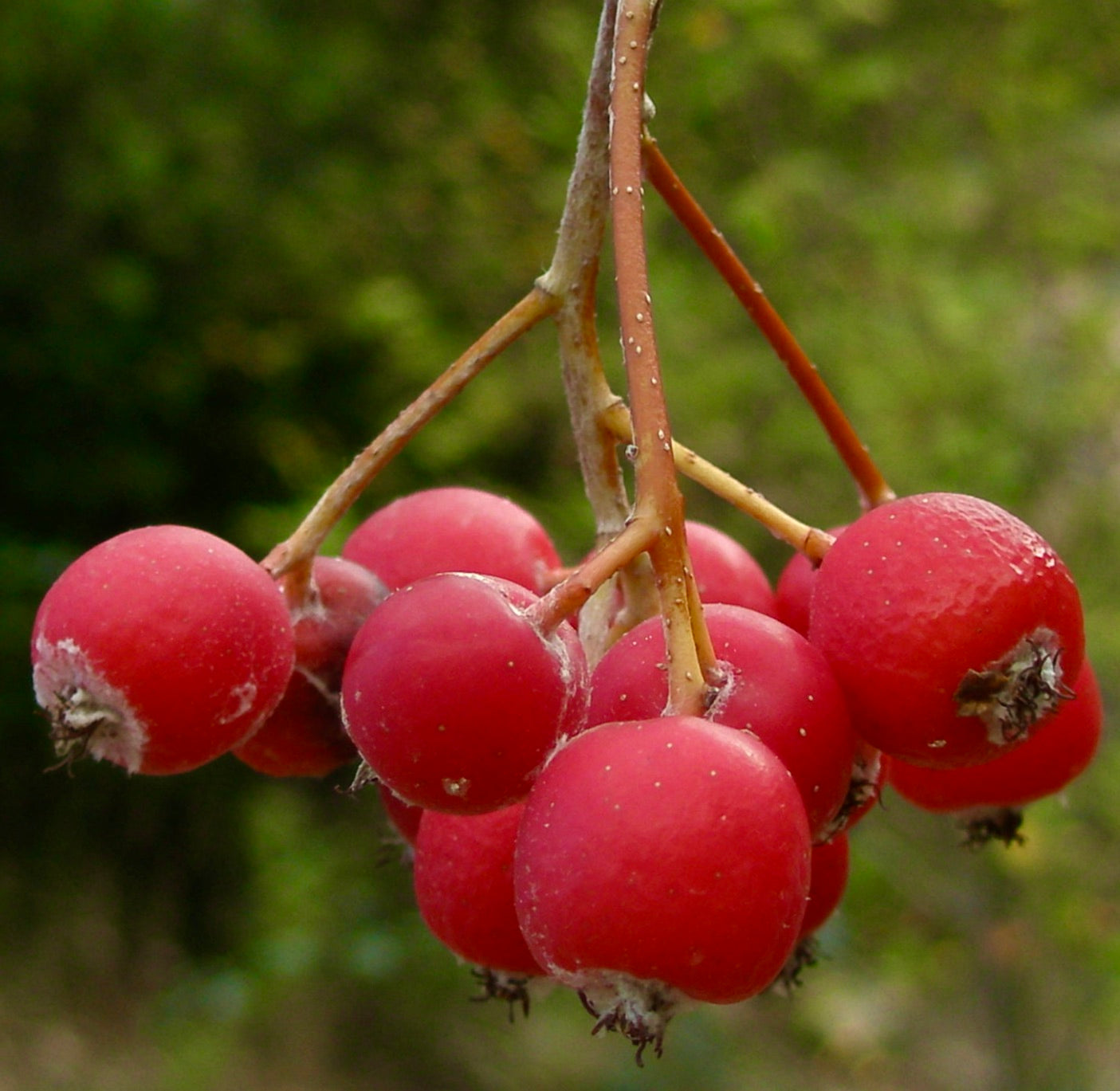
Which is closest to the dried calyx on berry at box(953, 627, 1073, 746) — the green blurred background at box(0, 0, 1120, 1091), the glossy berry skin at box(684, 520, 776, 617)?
the glossy berry skin at box(684, 520, 776, 617)

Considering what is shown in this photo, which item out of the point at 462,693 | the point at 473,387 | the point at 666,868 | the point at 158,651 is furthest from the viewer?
the point at 473,387

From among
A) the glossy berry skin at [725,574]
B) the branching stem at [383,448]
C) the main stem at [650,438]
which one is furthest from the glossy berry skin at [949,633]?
the branching stem at [383,448]

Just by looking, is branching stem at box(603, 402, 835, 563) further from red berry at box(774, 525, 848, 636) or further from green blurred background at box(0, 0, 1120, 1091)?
green blurred background at box(0, 0, 1120, 1091)

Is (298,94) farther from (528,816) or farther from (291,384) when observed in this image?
(528,816)

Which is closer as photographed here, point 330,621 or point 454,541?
point 330,621

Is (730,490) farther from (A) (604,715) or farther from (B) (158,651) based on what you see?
(B) (158,651)

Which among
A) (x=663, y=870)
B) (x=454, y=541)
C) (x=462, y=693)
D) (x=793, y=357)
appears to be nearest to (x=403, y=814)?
(x=454, y=541)

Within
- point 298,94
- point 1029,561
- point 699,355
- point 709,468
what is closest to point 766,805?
point 1029,561

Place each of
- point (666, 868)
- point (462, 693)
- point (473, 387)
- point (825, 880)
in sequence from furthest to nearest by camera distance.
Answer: point (473, 387) < point (825, 880) < point (462, 693) < point (666, 868)
